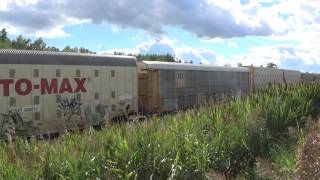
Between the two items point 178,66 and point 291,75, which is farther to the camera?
point 291,75

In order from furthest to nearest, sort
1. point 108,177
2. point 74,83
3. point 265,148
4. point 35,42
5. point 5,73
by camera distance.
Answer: point 35,42
point 74,83
point 5,73
point 265,148
point 108,177

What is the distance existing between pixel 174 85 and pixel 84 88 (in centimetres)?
674

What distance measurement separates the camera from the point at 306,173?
4.52 m

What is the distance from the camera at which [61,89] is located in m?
19.7

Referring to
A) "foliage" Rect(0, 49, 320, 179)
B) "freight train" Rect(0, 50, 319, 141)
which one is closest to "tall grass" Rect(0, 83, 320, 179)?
"foliage" Rect(0, 49, 320, 179)

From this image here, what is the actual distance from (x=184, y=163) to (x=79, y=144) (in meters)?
1.40

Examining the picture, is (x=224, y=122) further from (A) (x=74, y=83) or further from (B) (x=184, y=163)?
(A) (x=74, y=83)

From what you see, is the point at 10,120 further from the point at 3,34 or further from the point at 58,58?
the point at 3,34

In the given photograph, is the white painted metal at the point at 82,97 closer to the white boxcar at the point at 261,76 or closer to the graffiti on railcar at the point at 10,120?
the graffiti on railcar at the point at 10,120

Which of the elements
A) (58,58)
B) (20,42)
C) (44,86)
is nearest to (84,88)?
(58,58)

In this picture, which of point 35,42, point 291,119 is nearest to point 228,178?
point 291,119

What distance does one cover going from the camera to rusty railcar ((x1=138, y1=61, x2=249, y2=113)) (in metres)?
25.4

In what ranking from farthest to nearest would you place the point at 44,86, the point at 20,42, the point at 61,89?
the point at 20,42 < the point at 61,89 < the point at 44,86

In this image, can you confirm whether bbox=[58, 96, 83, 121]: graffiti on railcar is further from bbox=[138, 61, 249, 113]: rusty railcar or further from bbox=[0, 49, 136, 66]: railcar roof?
bbox=[138, 61, 249, 113]: rusty railcar
